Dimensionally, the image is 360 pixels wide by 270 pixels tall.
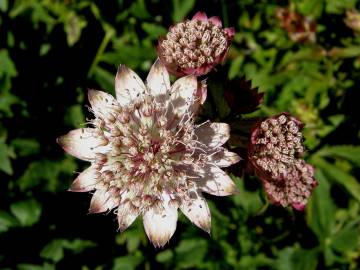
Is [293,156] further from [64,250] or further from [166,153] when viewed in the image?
[64,250]

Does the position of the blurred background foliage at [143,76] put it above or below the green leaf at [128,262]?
above

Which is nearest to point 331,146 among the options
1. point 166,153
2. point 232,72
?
point 232,72

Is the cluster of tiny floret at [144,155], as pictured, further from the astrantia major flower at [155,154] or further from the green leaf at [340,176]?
the green leaf at [340,176]

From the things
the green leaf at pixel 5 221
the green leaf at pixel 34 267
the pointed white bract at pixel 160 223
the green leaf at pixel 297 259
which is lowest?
the green leaf at pixel 34 267

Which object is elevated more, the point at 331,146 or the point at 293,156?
the point at 293,156

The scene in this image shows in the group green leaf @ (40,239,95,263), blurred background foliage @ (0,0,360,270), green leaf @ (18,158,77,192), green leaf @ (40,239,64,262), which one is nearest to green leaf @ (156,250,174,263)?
blurred background foliage @ (0,0,360,270)

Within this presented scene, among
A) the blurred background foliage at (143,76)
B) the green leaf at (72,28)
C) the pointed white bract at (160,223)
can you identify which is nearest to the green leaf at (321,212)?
the blurred background foliage at (143,76)

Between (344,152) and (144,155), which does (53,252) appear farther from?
(344,152)

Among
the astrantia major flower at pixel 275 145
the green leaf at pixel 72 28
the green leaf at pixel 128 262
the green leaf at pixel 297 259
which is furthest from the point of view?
the green leaf at pixel 72 28
